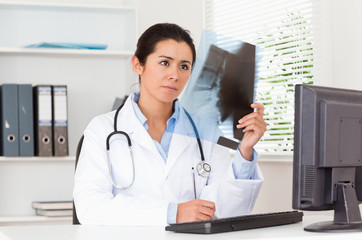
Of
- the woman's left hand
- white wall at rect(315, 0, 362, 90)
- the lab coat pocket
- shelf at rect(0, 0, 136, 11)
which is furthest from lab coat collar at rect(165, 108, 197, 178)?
shelf at rect(0, 0, 136, 11)

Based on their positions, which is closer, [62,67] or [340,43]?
[340,43]

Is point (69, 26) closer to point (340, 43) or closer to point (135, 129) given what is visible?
point (135, 129)

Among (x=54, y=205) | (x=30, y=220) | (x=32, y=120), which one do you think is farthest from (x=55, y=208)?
(x=32, y=120)

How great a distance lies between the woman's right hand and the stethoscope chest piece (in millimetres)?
347

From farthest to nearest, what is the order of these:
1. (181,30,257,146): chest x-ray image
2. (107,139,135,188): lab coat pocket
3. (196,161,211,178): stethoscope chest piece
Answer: (196,161,211,178): stethoscope chest piece
(107,139,135,188): lab coat pocket
(181,30,257,146): chest x-ray image

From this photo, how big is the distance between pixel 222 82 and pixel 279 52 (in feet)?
3.11

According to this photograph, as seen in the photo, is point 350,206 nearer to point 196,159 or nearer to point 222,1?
point 196,159

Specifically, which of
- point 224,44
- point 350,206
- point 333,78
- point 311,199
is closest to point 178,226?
point 311,199

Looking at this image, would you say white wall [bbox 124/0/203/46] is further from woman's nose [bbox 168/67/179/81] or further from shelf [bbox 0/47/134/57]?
woman's nose [bbox 168/67/179/81]

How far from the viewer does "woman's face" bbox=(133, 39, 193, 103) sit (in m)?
2.06

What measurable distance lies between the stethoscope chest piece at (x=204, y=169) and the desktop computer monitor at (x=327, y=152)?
62 centimetres

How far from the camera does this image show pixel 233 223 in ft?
4.90

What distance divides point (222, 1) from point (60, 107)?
40.3 inches

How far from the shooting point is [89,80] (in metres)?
3.48
